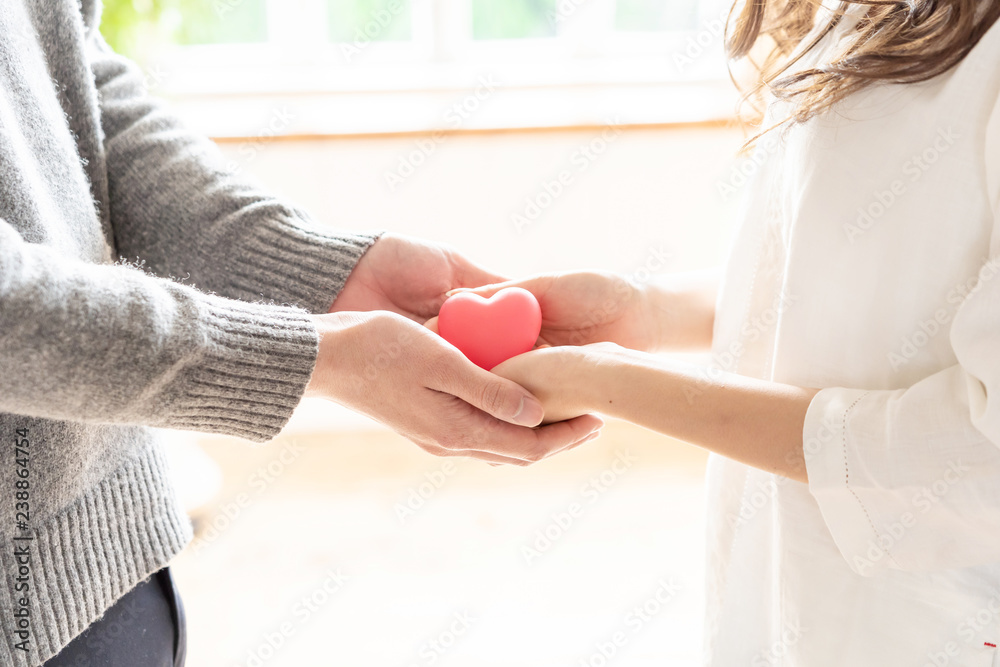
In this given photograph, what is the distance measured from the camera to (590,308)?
1146 mm

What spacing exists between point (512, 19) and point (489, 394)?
211 cm

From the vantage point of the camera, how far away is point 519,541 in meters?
2.14

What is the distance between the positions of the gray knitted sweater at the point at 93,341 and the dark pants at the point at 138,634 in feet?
0.12

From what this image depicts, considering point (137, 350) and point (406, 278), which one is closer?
point (137, 350)

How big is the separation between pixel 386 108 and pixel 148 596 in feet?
6.12

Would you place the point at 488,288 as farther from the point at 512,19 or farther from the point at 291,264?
the point at 512,19

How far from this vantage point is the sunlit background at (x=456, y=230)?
1.91 m

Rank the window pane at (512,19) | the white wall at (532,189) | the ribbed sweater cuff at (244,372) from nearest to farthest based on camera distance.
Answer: the ribbed sweater cuff at (244,372)
the white wall at (532,189)
the window pane at (512,19)

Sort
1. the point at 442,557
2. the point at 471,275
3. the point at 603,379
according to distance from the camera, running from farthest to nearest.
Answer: the point at 442,557 → the point at 471,275 → the point at 603,379

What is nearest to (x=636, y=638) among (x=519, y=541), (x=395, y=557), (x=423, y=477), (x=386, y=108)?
(x=519, y=541)

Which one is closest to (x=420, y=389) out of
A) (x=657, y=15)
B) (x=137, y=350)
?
(x=137, y=350)

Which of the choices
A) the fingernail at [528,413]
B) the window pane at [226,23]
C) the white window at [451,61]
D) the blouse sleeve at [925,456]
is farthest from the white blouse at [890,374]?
the window pane at [226,23]

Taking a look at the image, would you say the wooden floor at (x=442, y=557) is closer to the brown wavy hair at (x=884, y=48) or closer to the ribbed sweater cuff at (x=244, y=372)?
the ribbed sweater cuff at (x=244, y=372)

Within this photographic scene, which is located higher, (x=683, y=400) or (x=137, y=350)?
(x=137, y=350)
